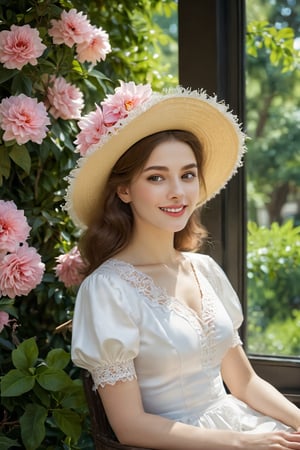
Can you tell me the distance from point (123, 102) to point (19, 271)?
56cm

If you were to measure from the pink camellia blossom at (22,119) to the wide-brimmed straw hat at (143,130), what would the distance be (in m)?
0.21

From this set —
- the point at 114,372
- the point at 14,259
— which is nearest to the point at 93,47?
the point at 14,259

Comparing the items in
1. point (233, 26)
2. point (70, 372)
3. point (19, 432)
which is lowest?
point (19, 432)

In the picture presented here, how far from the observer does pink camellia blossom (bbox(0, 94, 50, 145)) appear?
219 centimetres

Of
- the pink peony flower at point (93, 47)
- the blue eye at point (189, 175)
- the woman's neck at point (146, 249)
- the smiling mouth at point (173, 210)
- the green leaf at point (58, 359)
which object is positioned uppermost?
the pink peony flower at point (93, 47)

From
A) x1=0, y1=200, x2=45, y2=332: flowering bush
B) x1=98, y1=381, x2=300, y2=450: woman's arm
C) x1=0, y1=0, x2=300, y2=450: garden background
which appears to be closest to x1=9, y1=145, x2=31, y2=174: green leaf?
x1=0, y1=0, x2=300, y2=450: garden background

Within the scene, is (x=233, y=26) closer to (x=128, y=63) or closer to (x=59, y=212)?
(x=128, y=63)

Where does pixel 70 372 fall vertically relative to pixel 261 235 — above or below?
below

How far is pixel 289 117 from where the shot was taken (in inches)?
113

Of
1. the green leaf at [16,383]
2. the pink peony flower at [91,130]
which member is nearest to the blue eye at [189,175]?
Result: the pink peony flower at [91,130]

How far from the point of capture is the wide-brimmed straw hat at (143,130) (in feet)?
6.34

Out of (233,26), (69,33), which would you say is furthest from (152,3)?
(69,33)

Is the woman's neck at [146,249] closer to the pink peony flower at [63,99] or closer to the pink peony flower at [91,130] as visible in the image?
the pink peony flower at [91,130]

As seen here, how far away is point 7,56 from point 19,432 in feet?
3.51
